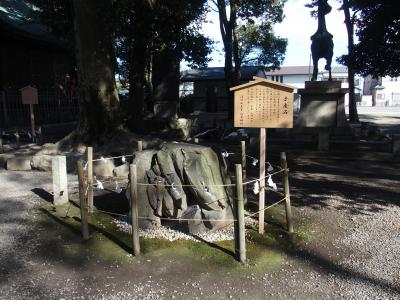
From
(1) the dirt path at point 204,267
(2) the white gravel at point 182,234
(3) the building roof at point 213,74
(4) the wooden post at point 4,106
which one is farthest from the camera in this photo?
(3) the building roof at point 213,74

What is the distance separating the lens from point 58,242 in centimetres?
487

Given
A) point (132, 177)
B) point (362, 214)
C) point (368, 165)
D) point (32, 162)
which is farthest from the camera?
point (368, 165)

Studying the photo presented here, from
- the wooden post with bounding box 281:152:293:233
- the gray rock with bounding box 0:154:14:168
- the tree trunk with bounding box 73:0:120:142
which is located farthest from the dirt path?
the tree trunk with bounding box 73:0:120:142

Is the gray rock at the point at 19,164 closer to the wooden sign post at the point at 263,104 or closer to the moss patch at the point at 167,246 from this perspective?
the moss patch at the point at 167,246

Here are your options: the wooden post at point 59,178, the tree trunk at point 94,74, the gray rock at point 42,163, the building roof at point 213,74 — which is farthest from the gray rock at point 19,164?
the building roof at point 213,74

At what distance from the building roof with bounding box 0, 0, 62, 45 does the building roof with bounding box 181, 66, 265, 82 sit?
16.9 m

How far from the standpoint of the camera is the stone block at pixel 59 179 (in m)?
6.09

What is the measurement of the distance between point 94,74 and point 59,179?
4.39 meters

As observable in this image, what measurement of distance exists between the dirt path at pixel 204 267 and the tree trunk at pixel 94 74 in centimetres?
429

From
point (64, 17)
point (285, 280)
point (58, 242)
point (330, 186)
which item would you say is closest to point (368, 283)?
point (285, 280)

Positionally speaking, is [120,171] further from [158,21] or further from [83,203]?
[158,21]

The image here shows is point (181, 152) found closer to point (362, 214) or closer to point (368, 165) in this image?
point (362, 214)

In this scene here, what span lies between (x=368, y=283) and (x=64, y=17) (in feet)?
43.6

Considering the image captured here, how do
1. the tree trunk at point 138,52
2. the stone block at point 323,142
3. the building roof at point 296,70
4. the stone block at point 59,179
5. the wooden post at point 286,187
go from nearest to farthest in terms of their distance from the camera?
1. the wooden post at point 286,187
2. the stone block at point 59,179
3. the stone block at point 323,142
4. the tree trunk at point 138,52
5. the building roof at point 296,70
